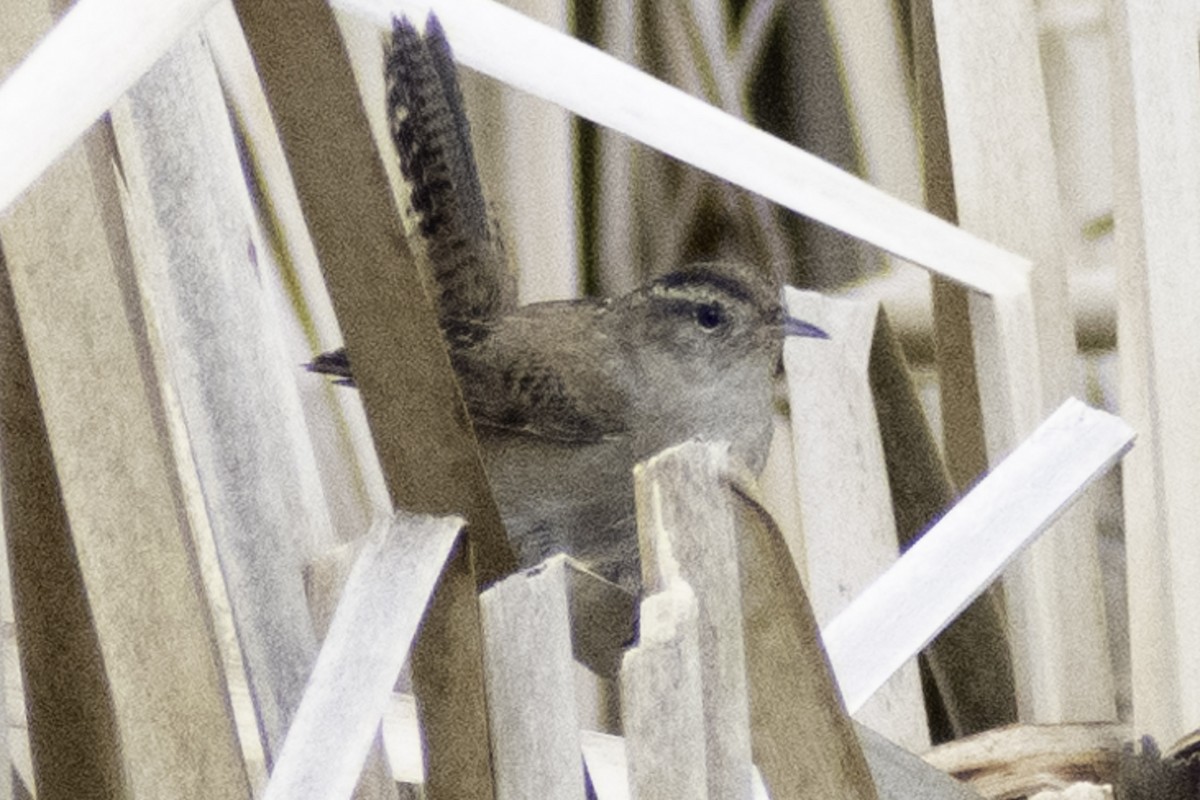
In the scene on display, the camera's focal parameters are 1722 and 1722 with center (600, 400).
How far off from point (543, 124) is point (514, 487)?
56 centimetres

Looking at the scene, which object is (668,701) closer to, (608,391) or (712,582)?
(712,582)

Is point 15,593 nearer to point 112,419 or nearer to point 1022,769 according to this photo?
point 112,419

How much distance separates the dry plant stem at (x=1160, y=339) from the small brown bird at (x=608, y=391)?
1.50 feet

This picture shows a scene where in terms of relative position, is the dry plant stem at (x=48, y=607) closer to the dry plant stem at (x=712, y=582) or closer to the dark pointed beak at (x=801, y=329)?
the dry plant stem at (x=712, y=582)

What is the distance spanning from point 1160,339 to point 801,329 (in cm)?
57

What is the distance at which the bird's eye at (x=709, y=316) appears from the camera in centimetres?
251

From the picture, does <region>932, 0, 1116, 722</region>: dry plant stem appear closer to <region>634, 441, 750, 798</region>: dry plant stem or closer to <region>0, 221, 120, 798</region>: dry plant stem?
<region>634, 441, 750, 798</region>: dry plant stem

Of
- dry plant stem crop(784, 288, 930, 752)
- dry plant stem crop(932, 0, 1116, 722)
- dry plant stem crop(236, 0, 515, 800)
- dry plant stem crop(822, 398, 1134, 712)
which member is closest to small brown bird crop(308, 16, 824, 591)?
dry plant stem crop(784, 288, 930, 752)

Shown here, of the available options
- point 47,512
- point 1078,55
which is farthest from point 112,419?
point 1078,55

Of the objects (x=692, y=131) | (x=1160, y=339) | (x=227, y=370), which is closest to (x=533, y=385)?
(x=692, y=131)

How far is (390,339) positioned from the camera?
3.84ft

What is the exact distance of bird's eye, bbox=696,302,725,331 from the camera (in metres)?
2.51

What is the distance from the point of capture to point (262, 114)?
214 cm

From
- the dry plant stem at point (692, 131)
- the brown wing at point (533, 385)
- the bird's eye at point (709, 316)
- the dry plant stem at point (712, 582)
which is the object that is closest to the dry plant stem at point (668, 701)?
the dry plant stem at point (712, 582)
